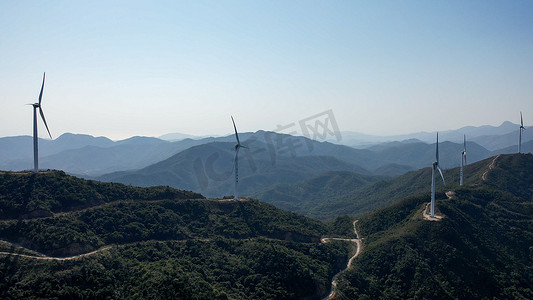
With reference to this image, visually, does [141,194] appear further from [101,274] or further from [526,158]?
[526,158]

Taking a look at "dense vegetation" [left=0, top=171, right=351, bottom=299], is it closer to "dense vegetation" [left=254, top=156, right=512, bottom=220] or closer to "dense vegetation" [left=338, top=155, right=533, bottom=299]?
"dense vegetation" [left=338, top=155, right=533, bottom=299]

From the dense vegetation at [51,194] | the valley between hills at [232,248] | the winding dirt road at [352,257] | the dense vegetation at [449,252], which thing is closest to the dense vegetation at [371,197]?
the dense vegetation at [449,252]

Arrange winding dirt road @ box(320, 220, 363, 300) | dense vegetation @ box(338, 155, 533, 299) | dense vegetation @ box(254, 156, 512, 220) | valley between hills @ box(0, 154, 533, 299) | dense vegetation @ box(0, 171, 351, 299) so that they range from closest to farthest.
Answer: dense vegetation @ box(0, 171, 351, 299) < valley between hills @ box(0, 154, 533, 299) < winding dirt road @ box(320, 220, 363, 300) < dense vegetation @ box(338, 155, 533, 299) < dense vegetation @ box(254, 156, 512, 220)

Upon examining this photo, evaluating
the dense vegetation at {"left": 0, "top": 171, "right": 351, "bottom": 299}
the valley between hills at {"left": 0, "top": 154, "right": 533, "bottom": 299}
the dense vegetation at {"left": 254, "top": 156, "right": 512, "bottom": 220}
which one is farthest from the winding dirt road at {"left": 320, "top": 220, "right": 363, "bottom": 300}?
the dense vegetation at {"left": 254, "top": 156, "right": 512, "bottom": 220}

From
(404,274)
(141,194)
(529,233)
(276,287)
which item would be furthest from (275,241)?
(529,233)

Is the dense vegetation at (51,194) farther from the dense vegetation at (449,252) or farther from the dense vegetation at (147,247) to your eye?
the dense vegetation at (449,252)

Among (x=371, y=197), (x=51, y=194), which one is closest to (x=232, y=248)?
(x=51, y=194)

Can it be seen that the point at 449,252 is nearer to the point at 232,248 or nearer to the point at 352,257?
the point at 352,257
